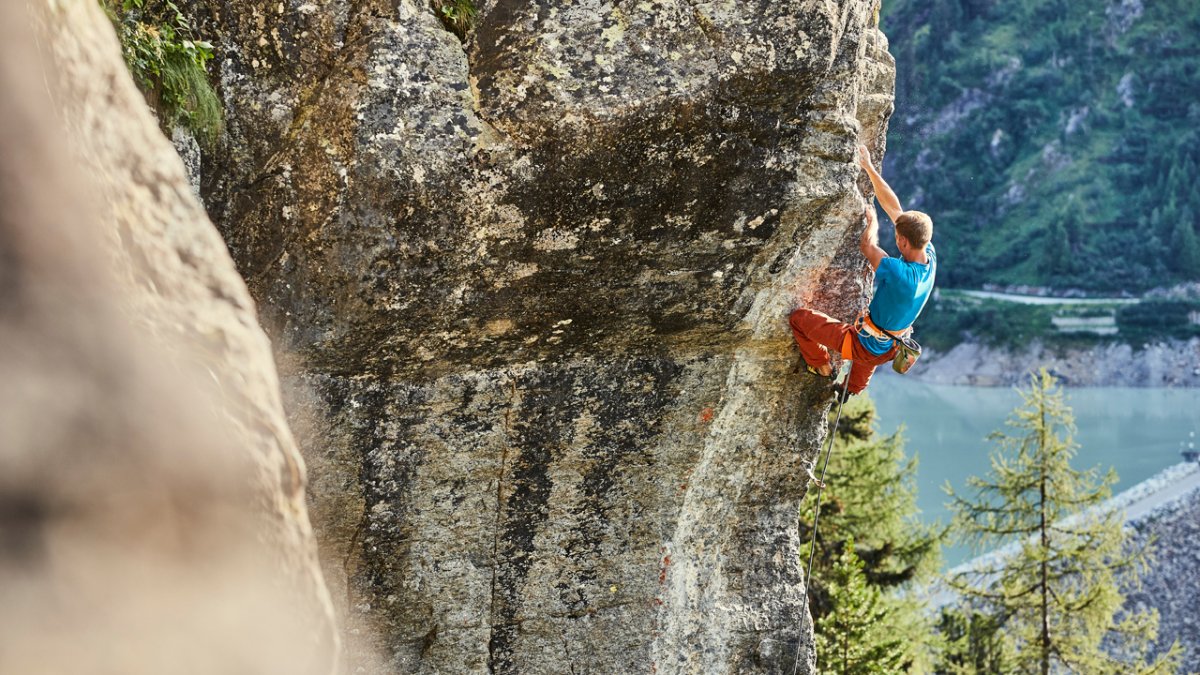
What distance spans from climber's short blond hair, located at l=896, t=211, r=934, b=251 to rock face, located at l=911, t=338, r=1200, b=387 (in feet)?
204

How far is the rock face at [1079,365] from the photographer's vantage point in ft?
209

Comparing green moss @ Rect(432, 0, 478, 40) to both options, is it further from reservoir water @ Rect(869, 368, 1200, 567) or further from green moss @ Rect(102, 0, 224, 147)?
reservoir water @ Rect(869, 368, 1200, 567)

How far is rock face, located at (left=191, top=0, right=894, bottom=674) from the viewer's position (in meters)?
4.77

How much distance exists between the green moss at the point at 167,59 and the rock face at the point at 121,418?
8.78ft

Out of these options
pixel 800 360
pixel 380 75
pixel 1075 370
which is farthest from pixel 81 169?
pixel 1075 370

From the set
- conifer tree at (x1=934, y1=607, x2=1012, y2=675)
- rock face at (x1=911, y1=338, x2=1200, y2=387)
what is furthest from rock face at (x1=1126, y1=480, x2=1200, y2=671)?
rock face at (x1=911, y1=338, x2=1200, y2=387)

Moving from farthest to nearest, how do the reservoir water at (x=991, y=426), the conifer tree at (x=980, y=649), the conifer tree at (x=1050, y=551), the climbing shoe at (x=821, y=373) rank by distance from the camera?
the reservoir water at (x=991, y=426) → the conifer tree at (x=980, y=649) → the conifer tree at (x=1050, y=551) → the climbing shoe at (x=821, y=373)

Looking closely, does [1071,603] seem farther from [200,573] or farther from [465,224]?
[200,573]

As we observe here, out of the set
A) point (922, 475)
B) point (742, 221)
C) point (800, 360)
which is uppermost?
point (742, 221)

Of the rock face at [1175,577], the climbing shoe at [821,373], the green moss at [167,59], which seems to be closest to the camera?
the green moss at [167,59]

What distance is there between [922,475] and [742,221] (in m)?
37.6

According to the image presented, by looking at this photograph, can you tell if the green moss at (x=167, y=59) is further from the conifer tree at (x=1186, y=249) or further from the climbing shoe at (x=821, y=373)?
the conifer tree at (x=1186, y=249)

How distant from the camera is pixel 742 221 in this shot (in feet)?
17.6

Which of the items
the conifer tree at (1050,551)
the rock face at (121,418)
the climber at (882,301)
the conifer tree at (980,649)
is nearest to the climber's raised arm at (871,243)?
the climber at (882,301)
